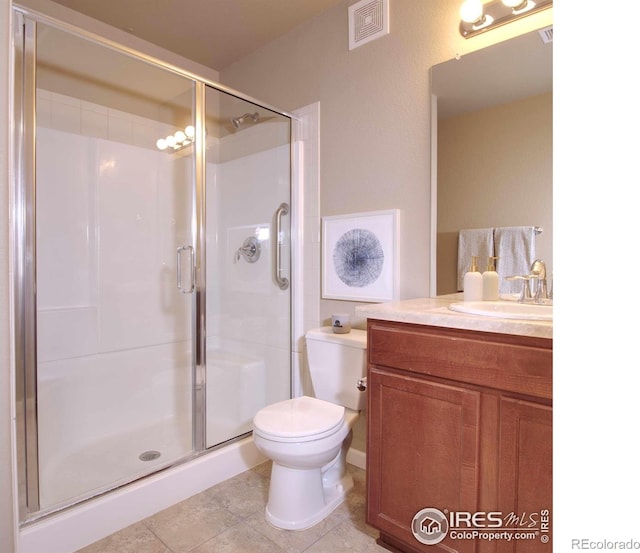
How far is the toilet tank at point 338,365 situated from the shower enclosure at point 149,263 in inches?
21.9

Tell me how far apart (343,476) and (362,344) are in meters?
0.69

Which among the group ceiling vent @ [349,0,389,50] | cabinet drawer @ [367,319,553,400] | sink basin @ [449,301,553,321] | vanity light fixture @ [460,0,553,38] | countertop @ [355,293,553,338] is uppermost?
ceiling vent @ [349,0,389,50]

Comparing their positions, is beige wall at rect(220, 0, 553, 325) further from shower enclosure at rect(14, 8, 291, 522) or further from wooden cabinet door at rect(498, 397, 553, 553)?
wooden cabinet door at rect(498, 397, 553, 553)

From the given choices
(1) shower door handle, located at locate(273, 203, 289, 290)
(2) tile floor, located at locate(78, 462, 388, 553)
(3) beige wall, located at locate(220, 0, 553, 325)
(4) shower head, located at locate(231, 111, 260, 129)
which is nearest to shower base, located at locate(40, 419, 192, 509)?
(2) tile floor, located at locate(78, 462, 388, 553)

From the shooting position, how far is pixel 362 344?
1.80 metres

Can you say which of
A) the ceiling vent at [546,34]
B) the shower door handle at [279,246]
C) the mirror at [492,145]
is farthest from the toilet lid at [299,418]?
the ceiling vent at [546,34]

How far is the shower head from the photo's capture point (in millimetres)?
2469

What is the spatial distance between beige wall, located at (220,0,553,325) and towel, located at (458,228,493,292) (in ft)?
0.55

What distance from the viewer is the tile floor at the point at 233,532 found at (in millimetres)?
1487
